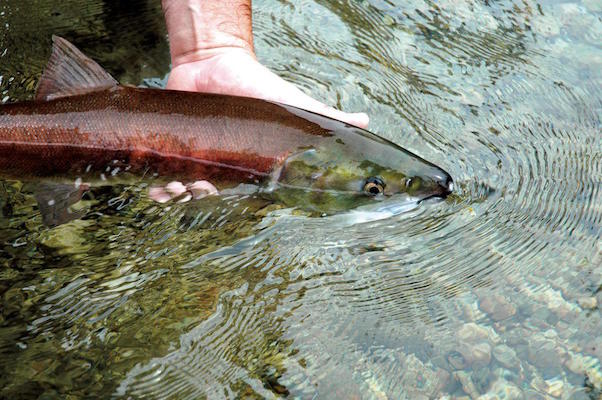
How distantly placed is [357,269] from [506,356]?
72 cm

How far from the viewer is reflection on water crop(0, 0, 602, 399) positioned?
8.93ft

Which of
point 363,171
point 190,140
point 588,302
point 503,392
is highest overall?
point 190,140

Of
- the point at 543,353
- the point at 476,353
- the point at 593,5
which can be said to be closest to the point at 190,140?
the point at 476,353

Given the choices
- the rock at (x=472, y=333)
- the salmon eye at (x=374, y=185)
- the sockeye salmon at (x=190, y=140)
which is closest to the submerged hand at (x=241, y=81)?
the sockeye salmon at (x=190, y=140)

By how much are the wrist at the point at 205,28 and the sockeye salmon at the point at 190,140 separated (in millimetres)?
851

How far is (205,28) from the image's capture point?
387cm

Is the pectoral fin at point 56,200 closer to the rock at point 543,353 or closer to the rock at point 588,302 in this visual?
the rock at point 543,353

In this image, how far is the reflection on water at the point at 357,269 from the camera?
2.72 m

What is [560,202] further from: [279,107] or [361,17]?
[361,17]

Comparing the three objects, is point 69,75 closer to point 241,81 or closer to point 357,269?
point 241,81

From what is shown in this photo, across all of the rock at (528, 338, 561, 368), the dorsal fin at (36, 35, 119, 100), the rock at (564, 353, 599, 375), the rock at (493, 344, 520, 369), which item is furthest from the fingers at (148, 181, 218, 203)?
the rock at (564, 353, 599, 375)

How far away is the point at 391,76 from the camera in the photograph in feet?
14.1

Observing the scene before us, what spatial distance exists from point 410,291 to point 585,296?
2.50 feet

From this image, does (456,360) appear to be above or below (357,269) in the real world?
below
